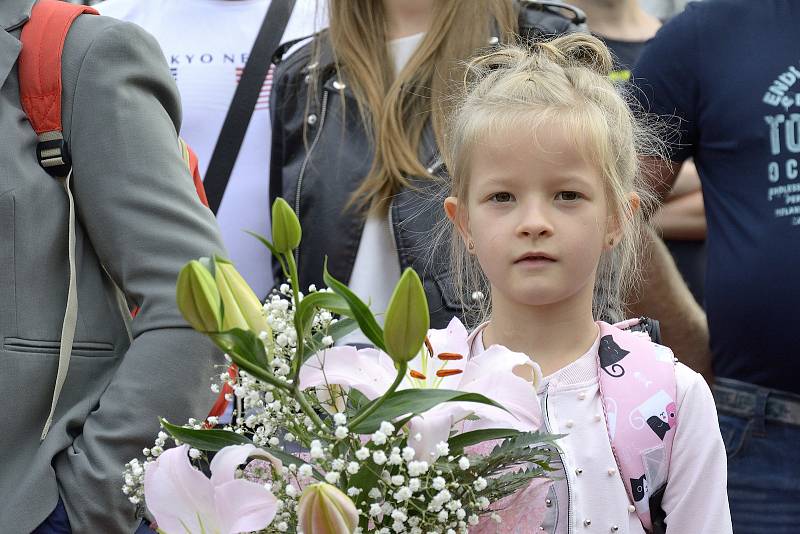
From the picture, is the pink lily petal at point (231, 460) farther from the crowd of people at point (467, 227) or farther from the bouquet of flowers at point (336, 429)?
the crowd of people at point (467, 227)

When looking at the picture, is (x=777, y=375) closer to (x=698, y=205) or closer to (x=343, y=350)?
(x=698, y=205)

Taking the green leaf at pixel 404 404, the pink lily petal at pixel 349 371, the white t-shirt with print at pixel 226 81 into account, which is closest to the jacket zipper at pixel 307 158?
the white t-shirt with print at pixel 226 81

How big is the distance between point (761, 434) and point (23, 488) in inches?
70.7

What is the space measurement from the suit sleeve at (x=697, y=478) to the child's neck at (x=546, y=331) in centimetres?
22

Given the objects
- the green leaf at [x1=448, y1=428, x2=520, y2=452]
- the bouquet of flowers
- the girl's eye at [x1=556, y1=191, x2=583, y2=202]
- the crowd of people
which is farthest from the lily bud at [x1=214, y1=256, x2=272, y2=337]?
the girl's eye at [x1=556, y1=191, x2=583, y2=202]

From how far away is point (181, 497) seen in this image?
1.65 meters

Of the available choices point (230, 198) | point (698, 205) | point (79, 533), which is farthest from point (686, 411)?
point (698, 205)

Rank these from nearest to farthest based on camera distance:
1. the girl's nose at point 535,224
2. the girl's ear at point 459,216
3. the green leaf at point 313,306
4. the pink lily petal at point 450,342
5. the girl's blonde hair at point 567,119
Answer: the green leaf at point 313,306
the pink lily petal at point 450,342
the girl's nose at point 535,224
the girl's blonde hair at point 567,119
the girl's ear at point 459,216

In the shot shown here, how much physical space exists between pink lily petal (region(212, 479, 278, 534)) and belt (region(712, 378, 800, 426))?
6.40 ft

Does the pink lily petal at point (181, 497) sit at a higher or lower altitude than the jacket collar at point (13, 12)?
lower

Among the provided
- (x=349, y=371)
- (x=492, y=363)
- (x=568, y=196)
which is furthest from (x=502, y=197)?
(x=349, y=371)

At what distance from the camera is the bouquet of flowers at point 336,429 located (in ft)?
5.00

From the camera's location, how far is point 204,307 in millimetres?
1489

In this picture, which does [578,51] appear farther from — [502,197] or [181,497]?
[181,497]
